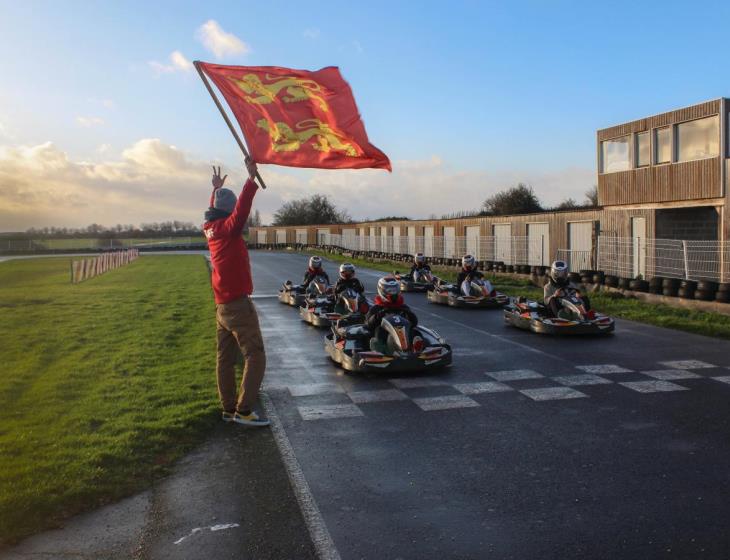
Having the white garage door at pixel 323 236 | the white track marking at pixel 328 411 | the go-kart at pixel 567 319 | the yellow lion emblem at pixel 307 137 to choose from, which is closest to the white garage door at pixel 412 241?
the white garage door at pixel 323 236

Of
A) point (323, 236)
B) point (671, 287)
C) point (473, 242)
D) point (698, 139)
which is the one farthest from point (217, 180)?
point (323, 236)

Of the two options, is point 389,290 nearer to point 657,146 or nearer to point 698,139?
point 698,139

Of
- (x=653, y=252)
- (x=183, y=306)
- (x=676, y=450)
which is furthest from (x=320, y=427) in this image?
(x=653, y=252)

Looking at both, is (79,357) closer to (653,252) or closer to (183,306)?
(183,306)

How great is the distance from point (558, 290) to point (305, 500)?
30.4 ft

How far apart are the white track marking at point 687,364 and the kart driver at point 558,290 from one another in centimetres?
281

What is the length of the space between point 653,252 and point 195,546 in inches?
739

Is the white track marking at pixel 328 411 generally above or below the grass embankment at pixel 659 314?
below

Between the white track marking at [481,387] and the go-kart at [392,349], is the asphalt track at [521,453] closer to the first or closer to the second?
the white track marking at [481,387]

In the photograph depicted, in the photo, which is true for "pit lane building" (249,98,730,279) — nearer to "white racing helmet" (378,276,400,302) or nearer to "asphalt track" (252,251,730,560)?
"asphalt track" (252,251,730,560)

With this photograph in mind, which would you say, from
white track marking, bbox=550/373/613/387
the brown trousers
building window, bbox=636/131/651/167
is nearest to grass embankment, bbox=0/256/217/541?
the brown trousers

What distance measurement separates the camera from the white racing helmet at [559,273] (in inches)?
515

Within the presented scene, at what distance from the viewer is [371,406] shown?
7.74 meters

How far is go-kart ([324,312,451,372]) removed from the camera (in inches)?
365
